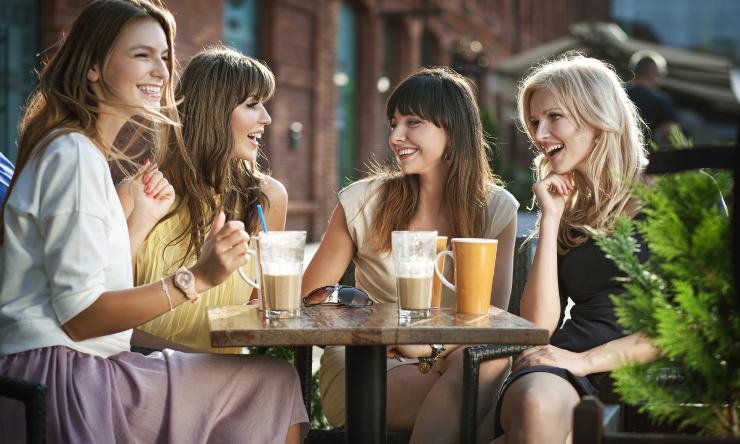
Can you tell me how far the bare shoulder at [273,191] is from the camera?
11.0 ft

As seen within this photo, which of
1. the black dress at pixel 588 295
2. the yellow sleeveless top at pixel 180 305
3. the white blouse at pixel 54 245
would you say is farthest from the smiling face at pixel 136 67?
the black dress at pixel 588 295

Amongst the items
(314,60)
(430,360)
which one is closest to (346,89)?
(314,60)

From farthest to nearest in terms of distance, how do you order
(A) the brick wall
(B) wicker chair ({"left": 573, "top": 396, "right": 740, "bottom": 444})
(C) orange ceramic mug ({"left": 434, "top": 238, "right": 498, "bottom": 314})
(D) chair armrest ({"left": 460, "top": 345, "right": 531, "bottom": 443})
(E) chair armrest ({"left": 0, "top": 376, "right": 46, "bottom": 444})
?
(A) the brick wall, (D) chair armrest ({"left": 460, "top": 345, "right": 531, "bottom": 443}), (C) orange ceramic mug ({"left": 434, "top": 238, "right": 498, "bottom": 314}), (E) chair armrest ({"left": 0, "top": 376, "right": 46, "bottom": 444}), (B) wicker chair ({"left": 573, "top": 396, "right": 740, "bottom": 444})

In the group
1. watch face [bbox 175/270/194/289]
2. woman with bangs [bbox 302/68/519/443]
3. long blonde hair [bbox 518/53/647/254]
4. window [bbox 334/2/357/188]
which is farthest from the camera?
window [bbox 334/2/357/188]

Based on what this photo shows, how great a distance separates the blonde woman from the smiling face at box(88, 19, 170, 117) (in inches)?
43.1

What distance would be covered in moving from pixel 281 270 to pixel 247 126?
3.90 ft

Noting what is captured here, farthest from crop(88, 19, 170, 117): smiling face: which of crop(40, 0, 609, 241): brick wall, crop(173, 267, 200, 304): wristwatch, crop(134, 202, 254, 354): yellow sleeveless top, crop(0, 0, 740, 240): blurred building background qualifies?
crop(40, 0, 609, 241): brick wall

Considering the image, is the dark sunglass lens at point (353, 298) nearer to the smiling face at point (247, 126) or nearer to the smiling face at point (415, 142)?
the smiling face at point (415, 142)

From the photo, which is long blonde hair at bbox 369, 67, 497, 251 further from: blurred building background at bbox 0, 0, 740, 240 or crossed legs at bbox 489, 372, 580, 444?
blurred building background at bbox 0, 0, 740, 240

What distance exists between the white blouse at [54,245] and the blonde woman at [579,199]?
3.74ft

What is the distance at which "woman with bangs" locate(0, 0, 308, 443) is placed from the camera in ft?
6.86

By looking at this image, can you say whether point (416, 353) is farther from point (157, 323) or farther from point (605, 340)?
point (157, 323)

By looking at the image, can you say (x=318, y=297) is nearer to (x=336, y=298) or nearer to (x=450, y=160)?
(x=336, y=298)

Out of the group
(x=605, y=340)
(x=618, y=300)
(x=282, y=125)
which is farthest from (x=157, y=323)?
(x=282, y=125)
